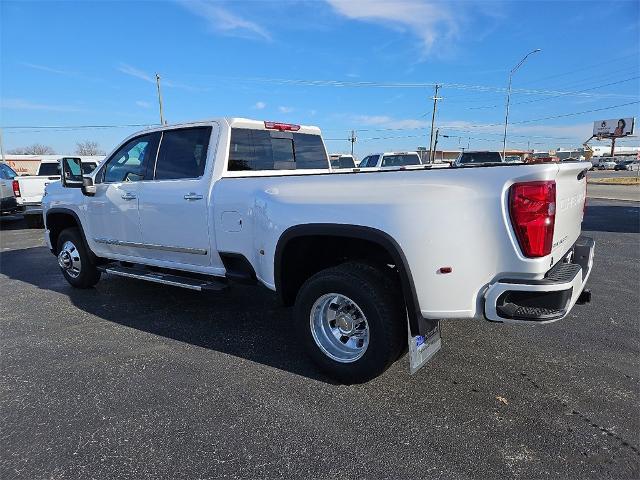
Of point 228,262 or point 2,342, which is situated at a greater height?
point 228,262

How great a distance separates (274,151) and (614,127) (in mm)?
95758

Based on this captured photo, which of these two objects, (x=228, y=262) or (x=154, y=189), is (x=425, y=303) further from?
(x=154, y=189)

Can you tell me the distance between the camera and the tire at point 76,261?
18.6ft

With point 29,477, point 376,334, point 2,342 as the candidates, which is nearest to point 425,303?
point 376,334

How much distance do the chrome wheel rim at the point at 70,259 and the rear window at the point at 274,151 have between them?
9.70 ft

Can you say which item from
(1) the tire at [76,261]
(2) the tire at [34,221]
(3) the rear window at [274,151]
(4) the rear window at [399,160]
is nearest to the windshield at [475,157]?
(4) the rear window at [399,160]

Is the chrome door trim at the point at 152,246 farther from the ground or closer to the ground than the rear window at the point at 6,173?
closer to the ground

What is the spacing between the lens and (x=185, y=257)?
173 inches

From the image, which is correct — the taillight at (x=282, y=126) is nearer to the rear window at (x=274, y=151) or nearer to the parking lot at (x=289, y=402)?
the rear window at (x=274, y=151)

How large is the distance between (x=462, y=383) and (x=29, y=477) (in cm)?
278

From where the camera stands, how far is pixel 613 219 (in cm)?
1234

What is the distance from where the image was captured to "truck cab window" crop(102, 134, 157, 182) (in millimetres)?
4789

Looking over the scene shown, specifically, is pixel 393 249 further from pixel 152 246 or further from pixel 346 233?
pixel 152 246

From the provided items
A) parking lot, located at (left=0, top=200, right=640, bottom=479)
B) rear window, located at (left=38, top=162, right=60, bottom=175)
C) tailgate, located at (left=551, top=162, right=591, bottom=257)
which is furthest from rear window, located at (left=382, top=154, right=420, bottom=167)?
tailgate, located at (left=551, top=162, right=591, bottom=257)
